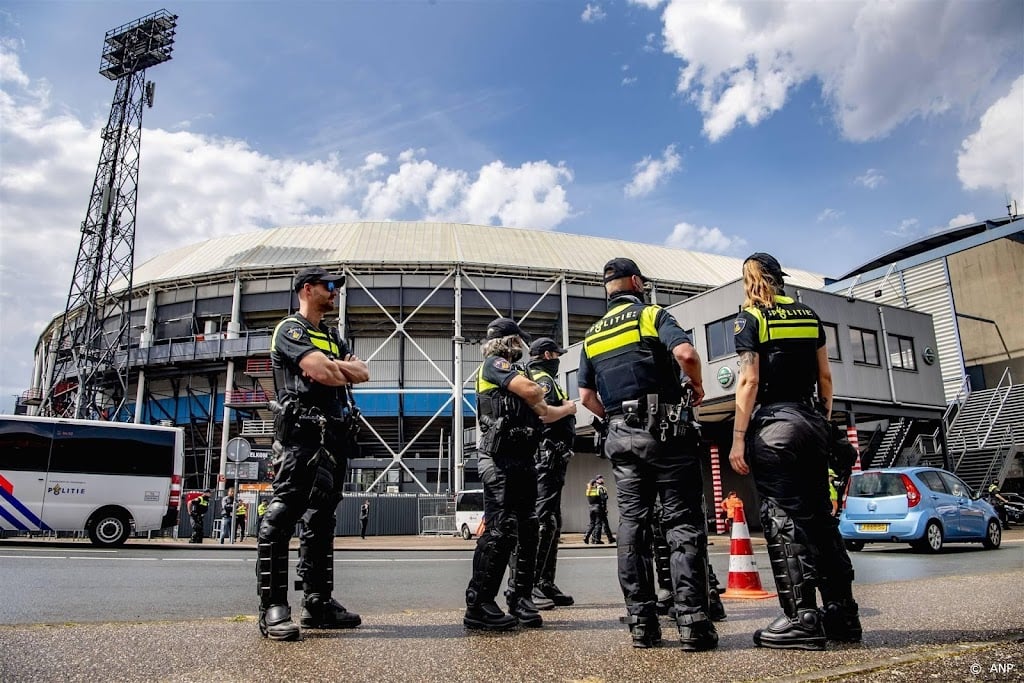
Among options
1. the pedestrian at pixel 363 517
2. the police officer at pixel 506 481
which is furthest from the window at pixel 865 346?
the police officer at pixel 506 481

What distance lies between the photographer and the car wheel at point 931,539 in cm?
1041

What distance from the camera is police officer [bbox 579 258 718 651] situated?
2.99 m

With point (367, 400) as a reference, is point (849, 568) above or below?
below

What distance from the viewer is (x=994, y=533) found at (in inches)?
443

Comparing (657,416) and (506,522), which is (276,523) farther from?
(657,416)

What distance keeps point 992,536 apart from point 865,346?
10673mm

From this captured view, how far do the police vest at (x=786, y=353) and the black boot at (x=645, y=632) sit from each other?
3.85ft

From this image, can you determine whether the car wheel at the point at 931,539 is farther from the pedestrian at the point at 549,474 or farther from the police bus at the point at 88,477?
the police bus at the point at 88,477

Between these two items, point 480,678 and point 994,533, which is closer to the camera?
point 480,678

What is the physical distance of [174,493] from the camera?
1480 cm

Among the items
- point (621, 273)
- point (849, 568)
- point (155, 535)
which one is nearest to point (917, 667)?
point (849, 568)

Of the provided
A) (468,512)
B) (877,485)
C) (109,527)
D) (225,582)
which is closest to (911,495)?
(877,485)

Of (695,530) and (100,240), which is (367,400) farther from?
(695,530)

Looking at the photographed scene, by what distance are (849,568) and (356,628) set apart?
95.6 inches
